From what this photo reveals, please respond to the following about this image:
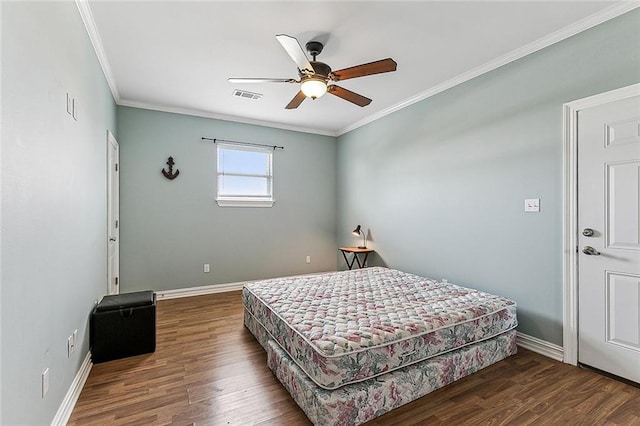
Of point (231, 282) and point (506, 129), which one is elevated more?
point (506, 129)

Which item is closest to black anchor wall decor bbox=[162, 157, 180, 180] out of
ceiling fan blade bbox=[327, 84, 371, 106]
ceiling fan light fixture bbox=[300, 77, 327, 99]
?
ceiling fan light fixture bbox=[300, 77, 327, 99]

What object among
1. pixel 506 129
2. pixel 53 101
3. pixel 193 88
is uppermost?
pixel 193 88

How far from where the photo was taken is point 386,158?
4.50 m

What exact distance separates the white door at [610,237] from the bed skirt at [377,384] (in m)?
0.65

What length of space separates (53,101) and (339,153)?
→ 4443mm

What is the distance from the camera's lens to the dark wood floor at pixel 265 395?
178 centimetres

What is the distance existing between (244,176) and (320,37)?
9.21 ft

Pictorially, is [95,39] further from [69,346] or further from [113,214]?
[69,346]

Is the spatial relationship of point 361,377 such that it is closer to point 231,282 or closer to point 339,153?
point 231,282

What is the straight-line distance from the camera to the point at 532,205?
270 cm

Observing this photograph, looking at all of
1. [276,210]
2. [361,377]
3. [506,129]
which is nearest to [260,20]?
[506,129]

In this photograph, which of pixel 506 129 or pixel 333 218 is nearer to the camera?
pixel 506 129

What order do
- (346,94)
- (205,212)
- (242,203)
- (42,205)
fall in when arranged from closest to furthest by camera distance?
(42,205) → (346,94) → (205,212) → (242,203)

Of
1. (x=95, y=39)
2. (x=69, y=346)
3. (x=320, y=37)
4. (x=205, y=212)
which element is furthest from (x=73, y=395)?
(x=320, y=37)
